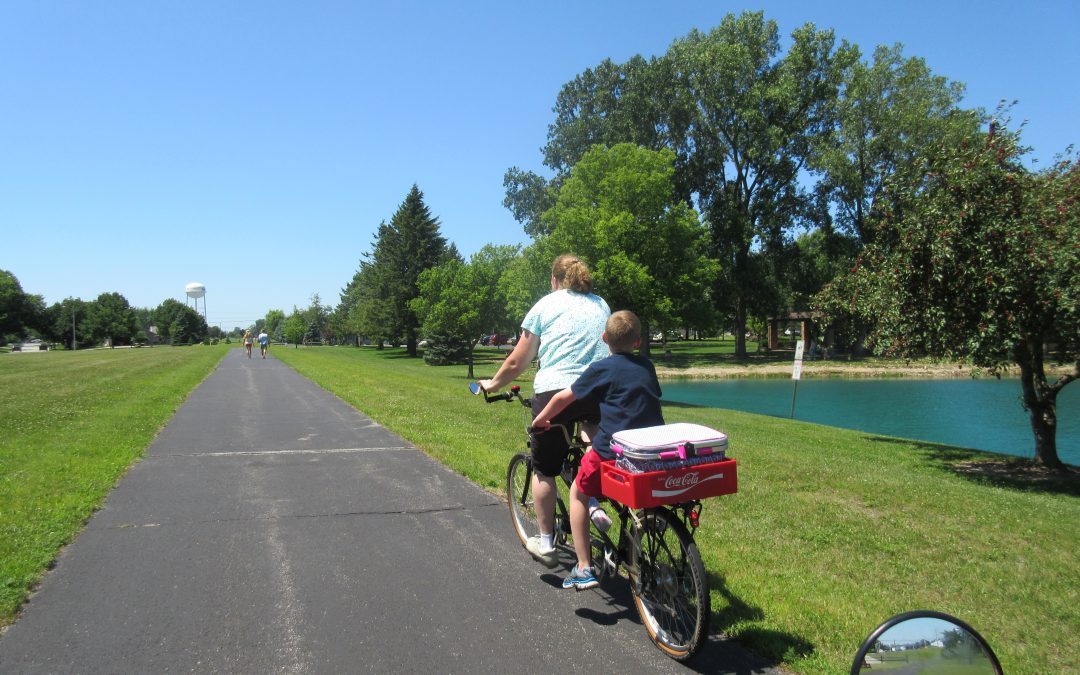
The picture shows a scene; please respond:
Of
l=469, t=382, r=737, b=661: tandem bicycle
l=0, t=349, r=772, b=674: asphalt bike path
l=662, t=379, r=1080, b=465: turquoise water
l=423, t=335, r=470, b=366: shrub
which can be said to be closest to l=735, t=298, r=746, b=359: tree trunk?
l=662, t=379, r=1080, b=465: turquoise water

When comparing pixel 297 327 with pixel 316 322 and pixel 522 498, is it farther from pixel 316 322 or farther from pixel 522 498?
pixel 522 498

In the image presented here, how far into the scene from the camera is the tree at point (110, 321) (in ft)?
400

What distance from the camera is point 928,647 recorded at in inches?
86.2

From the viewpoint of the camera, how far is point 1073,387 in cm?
3109

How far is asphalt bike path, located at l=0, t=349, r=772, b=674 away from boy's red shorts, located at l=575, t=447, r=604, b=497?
0.74 metres

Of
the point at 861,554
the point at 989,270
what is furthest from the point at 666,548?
the point at 989,270

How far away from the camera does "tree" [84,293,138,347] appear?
122 metres

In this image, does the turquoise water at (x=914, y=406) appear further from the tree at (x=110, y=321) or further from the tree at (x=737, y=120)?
the tree at (x=110, y=321)

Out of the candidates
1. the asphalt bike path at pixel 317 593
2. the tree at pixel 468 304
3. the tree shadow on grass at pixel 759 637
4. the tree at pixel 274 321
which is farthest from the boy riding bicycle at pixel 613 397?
the tree at pixel 274 321

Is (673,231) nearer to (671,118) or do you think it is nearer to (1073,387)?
(671,118)

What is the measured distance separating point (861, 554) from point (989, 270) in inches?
314

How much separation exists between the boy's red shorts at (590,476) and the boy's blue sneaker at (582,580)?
1.70 feet

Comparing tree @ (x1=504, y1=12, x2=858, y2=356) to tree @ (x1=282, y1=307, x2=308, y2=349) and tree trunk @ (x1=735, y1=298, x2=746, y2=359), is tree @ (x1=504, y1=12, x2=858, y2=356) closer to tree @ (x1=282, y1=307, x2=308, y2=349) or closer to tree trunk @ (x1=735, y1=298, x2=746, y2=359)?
tree trunk @ (x1=735, y1=298, x2=746, y2=359)

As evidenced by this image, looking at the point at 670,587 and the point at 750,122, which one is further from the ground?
the point at 750,122
